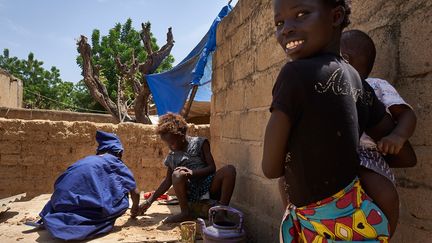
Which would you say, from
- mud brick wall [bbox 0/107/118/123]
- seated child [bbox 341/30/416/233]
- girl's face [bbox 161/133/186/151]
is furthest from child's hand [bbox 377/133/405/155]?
mud brick wall [bbox 0/107/118/123]

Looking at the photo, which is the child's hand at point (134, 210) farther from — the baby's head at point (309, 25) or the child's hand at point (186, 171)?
the baby's head at point (309, 25)

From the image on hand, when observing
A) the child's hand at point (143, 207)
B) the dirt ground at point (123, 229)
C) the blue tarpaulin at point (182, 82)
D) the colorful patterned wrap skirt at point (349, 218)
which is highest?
the blue tarpaulin at point (182, 82)

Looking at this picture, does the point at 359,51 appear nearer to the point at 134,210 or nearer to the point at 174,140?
the point at 174,140

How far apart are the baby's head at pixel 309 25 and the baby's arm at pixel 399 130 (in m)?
0.32

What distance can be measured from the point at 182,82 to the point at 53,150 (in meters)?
2.67

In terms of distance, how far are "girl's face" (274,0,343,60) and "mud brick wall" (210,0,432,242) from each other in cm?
54

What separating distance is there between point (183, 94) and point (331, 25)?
19.5 feet

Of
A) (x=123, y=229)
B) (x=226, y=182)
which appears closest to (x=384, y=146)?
(x=226, y=182)

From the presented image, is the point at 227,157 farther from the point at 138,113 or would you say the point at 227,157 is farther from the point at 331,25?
the point at 138,113

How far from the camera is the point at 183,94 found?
22.9 ft

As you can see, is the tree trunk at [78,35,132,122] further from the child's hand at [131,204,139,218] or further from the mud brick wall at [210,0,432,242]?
the child's hand at [131,204,139,218]

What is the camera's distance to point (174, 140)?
3.72 m

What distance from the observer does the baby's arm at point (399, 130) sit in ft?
3.64

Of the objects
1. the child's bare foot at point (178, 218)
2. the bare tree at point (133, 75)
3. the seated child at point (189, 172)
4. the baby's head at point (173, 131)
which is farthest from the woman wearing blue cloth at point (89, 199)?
the bare tree at point (133, 75)
